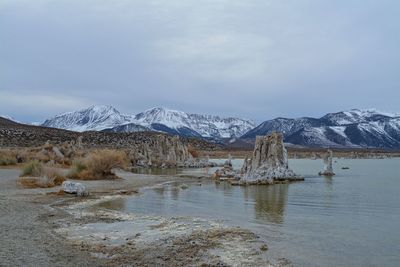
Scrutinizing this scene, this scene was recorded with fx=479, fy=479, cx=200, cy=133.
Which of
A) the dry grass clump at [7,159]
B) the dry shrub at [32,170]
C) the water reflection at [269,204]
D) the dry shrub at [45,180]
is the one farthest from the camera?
the dry grass clump at [7,159]

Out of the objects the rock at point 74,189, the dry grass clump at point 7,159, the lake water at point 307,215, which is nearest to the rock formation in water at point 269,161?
the lake water at point 307,215

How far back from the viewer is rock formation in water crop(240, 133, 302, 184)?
41.2 m

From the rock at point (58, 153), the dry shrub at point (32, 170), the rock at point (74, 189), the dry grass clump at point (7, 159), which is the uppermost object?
the rock at point (58, 153)

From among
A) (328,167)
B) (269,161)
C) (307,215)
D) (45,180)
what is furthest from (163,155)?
(307,215)

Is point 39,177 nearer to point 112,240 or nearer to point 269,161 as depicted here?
point 112,240

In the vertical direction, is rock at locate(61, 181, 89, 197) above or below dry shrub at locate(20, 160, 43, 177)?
below

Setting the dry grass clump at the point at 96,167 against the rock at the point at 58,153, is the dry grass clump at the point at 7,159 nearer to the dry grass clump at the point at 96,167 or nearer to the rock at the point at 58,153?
the rock at the point at 58,153

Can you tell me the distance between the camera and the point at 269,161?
1662 inches

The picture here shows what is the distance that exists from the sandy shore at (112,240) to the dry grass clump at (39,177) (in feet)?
26.4

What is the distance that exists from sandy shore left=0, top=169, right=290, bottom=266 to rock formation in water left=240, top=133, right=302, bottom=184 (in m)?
22.7

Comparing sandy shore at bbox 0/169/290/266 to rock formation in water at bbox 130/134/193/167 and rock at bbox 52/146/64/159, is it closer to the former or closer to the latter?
rock at bbox 52/146/64/159

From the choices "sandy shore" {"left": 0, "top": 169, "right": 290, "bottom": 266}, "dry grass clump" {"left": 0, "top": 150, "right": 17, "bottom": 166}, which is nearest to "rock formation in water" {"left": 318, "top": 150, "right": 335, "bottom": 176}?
"dry grass clump" {"left": 0, "top": 150, "right": 17, "bottom": 166}

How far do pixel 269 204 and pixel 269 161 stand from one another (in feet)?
59.9

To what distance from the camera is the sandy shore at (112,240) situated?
11320 mm
